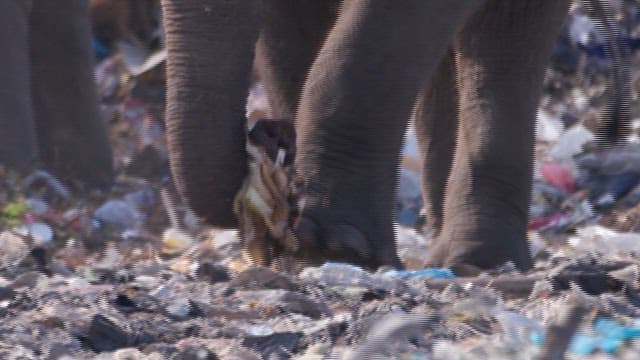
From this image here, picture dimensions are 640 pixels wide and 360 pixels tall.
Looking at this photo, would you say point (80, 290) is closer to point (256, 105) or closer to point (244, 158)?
point (244, 158)

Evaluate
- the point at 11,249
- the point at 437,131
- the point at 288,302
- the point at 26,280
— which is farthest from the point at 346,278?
the point at 437,131

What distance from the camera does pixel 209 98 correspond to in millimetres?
4484

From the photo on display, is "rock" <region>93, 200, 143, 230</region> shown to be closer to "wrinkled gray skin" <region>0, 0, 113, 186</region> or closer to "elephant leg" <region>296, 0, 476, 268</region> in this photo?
"wrinkled gray skin" <region>0, 0, 113, 186</region>

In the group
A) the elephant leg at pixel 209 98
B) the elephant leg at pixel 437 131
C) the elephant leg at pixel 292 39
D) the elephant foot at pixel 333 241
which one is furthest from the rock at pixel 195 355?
the elephant leg at pixel 437 131

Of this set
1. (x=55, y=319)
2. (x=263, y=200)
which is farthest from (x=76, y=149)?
(x=55, y=319)

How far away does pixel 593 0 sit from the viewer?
6484mm

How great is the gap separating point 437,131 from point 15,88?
229cm

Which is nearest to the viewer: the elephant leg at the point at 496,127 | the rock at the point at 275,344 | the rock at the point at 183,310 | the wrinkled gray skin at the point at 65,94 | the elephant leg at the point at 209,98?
the rock at the point at 275,344

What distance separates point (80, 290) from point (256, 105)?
510 centimetres

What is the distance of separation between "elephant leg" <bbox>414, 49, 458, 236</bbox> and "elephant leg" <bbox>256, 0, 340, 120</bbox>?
0.78m

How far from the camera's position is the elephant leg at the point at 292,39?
5492mm

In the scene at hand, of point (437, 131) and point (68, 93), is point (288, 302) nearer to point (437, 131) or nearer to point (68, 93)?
point (437, 131)

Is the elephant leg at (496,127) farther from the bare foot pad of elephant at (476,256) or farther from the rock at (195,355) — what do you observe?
the rock at (195,355)

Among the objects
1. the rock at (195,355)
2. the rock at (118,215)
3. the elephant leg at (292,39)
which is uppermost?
the elephant leg at (292,39)
